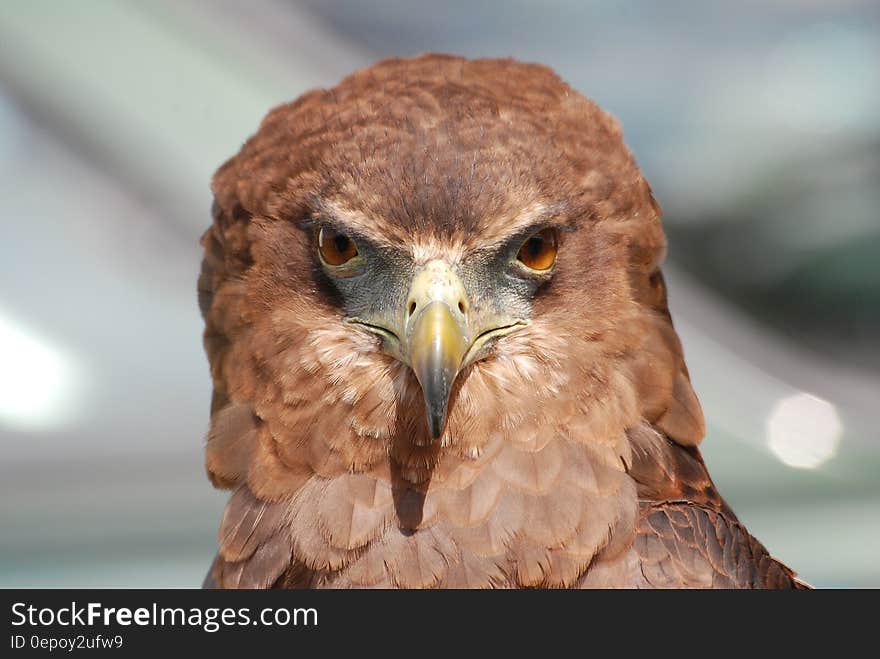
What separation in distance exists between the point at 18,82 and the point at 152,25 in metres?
0.68

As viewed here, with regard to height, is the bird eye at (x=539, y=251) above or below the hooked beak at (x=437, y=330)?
above

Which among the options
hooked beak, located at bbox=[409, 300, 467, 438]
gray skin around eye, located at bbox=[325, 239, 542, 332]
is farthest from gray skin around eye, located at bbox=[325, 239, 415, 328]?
hooked beak, located at bbox=[409, 300, 467, 438]

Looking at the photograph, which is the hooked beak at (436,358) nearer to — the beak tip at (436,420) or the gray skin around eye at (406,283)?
the beak tip at (436,420)

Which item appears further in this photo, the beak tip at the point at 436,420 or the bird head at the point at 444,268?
the bird head at the point at 444,268

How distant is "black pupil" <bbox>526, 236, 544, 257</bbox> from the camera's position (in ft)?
5.78

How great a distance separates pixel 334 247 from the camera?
1.77m

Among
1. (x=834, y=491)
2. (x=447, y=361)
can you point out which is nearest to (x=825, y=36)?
(x=834, y=491)

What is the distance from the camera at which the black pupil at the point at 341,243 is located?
177cm

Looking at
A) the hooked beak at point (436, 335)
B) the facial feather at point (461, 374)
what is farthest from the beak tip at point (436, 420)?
the facial feather at point (461, 374)

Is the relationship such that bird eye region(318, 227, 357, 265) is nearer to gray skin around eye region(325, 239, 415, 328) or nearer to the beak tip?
gray skin around eye region(325, 239, 415, 328)

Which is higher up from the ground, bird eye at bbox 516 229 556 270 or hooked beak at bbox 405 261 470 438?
bird eye at bbox 516 229 556 270

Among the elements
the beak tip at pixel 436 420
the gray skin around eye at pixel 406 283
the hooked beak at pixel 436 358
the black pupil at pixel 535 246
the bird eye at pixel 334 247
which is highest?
the bird eye at pixel 334 247

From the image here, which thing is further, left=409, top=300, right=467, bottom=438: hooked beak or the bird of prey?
the bird of prey

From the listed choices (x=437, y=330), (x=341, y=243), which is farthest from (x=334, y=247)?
(x=437, y=330)
